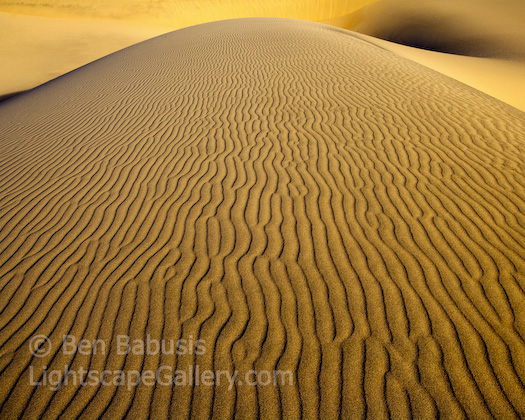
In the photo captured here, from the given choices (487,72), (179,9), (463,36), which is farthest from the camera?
(179,9)

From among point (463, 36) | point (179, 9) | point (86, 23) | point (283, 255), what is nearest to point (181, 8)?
point (179, 9)

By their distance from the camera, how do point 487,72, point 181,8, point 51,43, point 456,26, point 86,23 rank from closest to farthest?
point 487,72 → point 456,26 → point 51,43 → point 86,23 → point 181,8

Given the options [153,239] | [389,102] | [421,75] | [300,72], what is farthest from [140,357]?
[421,75]

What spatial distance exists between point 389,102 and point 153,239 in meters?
5.99

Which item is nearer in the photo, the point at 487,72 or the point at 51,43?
the point at 487,72

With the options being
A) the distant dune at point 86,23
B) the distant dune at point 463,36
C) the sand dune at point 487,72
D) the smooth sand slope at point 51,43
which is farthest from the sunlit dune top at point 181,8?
the sand dune at point 487,72

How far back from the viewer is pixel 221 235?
13.3ft

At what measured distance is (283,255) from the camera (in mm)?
3717

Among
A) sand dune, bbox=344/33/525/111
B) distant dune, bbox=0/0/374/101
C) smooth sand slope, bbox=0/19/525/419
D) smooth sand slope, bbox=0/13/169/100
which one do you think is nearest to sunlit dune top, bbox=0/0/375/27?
distant dune, bbox=0/0/374/101

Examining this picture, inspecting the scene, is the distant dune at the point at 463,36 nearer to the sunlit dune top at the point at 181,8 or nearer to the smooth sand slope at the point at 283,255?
the sunlit dune top at the point at 181,8

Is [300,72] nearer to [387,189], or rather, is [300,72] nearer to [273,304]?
[387,189]

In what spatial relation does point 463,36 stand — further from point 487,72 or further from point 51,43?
point 51,43

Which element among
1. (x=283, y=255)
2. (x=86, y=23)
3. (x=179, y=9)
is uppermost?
(x=283, y=255)

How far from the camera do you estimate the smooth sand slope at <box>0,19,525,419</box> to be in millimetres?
2615
